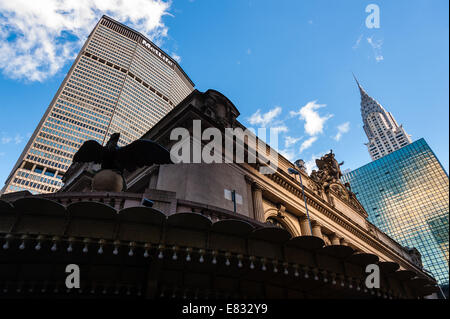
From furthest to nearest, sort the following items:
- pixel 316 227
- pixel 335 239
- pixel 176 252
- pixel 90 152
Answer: pixel 335 239 < pixel 316 227 < pixel 90 152 < pixel 176 252

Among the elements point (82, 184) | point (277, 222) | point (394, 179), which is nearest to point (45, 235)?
point (277, 222)

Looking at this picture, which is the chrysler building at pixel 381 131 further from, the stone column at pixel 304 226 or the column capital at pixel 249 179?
the column capital at pixel 249 179

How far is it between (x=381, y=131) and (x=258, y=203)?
143707mm

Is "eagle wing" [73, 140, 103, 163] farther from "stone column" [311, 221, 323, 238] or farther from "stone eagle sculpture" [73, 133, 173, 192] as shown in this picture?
"stone column" [311, 221, 323, 238]

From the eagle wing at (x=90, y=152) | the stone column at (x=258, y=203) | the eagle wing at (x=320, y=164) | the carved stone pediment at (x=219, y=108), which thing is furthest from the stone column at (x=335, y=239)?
the eagle wing at (x=90, y=152)

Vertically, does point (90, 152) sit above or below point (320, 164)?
below

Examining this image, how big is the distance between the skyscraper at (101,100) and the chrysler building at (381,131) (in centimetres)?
10261

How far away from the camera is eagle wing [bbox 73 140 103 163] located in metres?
10.5

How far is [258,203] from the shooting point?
1825 cm

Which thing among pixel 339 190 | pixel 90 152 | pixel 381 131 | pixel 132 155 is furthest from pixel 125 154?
pixel 381 131

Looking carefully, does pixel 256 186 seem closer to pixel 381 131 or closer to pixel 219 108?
pixel 219 108

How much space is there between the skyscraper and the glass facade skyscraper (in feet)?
321

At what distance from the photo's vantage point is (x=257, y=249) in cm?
769

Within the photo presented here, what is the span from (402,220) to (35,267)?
111379 millimetres
